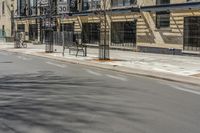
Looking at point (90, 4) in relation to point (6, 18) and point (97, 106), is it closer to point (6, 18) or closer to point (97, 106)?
point (6, 18)

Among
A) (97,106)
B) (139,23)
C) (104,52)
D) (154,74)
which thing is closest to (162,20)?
(139,23)

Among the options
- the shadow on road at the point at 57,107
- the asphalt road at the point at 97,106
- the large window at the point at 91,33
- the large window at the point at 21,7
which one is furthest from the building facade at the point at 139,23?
the shadow on road at the point at 57,107

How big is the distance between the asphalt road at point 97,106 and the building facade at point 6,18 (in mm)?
55498

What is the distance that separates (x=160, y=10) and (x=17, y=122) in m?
25.6

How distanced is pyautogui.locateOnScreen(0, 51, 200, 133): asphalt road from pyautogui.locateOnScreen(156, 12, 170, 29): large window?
1709 cm

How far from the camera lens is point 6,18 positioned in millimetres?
73562

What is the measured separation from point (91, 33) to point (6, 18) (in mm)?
31300

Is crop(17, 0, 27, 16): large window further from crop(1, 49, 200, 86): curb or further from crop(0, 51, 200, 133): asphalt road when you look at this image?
crop(0, 51, 200, 133): asphalt road

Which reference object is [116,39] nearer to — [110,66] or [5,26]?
[110,66]

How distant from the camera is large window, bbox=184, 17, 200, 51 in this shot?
99.6 ft

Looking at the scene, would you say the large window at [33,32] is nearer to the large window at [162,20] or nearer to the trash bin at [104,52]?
the large window at [162,20]

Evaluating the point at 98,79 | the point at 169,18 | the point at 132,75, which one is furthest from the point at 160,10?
the point at 98,79

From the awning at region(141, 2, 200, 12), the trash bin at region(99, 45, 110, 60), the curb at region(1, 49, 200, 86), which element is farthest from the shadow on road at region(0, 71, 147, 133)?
the awning at region(141, 2, 200, 12)

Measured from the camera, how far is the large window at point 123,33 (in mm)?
38125
